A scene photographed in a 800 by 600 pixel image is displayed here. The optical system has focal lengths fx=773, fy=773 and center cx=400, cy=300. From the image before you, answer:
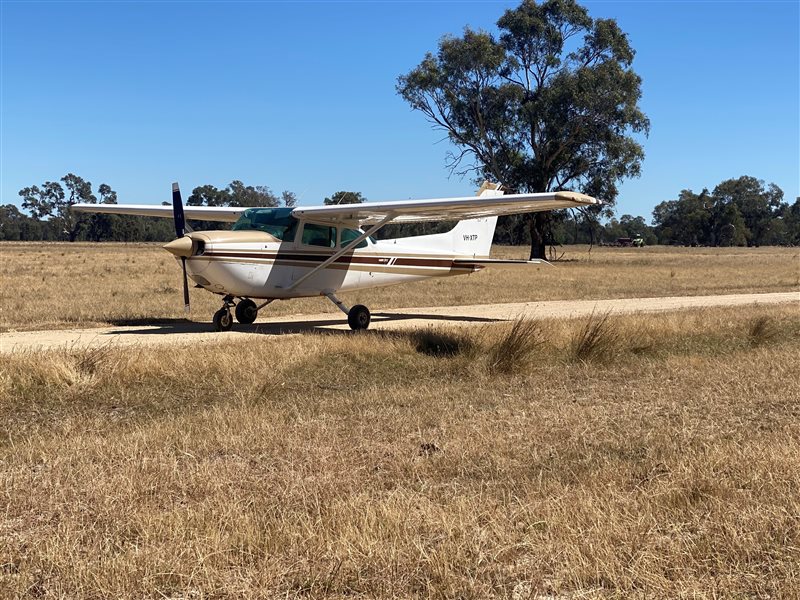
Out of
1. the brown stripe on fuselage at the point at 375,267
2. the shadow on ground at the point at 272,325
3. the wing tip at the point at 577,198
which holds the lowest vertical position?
the shadow on ground at the point at 272,325

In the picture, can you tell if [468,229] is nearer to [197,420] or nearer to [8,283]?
[197,420]

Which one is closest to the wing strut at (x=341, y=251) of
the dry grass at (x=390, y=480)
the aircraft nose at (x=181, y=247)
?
the aircraft nose at (x=181, y=247)

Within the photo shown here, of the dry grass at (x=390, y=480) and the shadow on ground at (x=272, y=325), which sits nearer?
the dry grass at (x=390, y=480)

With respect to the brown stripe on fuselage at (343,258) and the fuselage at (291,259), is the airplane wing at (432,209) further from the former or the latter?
the brown stripe on fuselage at (343,258)

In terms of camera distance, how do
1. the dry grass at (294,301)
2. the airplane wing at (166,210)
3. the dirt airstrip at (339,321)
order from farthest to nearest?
the airplane wing at (166,210)
the dry grass at (294,301)
the dirt airstrip at (339,321)

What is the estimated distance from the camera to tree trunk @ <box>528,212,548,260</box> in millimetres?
51938

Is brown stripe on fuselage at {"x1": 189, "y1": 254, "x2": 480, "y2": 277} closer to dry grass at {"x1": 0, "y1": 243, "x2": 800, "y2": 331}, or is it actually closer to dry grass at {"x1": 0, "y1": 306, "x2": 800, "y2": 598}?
dry grass at {"x1": 0, "y1": 243, "x2": 800, "y2": 331}

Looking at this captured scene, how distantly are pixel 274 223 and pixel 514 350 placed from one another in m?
7.26

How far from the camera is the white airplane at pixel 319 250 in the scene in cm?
1484

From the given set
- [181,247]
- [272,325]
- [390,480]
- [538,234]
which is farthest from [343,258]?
[538,234]

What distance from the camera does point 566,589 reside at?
12.7 feet

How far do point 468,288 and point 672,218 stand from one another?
469 feet

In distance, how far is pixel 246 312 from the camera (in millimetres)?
16984

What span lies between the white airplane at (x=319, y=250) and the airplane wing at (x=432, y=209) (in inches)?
0.8
